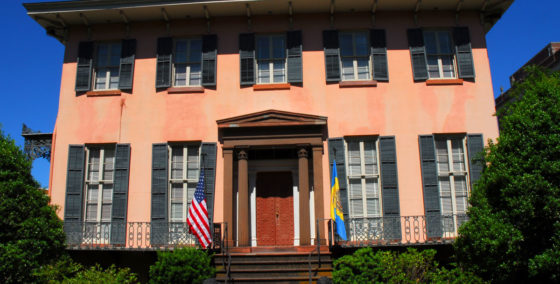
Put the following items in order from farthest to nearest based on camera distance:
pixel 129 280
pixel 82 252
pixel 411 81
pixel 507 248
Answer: pixel 411 81 < pixel 82 252 < pixel 129 280 < pixel 507 248

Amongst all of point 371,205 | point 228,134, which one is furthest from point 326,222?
point 228,134

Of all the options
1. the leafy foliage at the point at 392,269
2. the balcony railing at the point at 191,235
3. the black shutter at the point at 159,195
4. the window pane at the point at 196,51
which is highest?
the window pane at the point at 196,51

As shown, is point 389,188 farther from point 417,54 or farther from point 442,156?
point 417,54

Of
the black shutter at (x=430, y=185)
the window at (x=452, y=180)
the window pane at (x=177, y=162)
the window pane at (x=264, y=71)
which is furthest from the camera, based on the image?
the window pane at (x=264, y=71)

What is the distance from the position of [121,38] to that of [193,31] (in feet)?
7.45

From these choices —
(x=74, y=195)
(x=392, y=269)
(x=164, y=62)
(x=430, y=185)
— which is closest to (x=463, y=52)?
(x=430, y=185)

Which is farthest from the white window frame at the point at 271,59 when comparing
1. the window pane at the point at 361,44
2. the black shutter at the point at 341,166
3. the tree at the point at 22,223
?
the tree at the point at 22,223

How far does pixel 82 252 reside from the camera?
12.9m

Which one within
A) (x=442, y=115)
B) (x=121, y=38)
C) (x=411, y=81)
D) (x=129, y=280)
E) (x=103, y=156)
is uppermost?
(x=121, y=38)

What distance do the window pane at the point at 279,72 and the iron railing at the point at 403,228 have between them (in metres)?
4.62

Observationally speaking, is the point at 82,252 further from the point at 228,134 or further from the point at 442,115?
the point at 442,115

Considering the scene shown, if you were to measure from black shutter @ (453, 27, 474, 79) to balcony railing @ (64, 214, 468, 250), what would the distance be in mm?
4259

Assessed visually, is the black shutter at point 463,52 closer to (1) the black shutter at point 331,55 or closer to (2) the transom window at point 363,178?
(2) the transom window at point 363,178

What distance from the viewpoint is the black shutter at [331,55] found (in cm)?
1379
